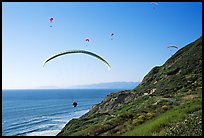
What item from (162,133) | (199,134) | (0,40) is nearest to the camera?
(0,40)

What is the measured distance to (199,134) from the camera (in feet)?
80.4

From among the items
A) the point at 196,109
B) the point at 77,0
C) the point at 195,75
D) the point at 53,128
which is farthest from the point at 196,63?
the point at 77,0

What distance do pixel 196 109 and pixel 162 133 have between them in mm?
10389

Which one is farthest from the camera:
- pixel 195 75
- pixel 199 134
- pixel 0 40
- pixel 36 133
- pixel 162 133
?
pixel 36 133

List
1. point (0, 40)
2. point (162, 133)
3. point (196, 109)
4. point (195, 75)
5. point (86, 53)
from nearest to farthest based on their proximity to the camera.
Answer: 1. point (0, 40)
2. point (162, 133)
3. point (86, 53)
4. point (196, 109)
5. point (195, 75)

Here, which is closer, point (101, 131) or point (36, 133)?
point (101, 131)

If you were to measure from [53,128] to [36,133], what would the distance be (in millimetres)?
8027

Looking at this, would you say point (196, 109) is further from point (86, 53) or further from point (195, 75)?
point (195, 75)

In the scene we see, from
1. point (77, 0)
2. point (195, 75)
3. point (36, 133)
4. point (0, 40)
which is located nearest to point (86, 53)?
point (77, 0)

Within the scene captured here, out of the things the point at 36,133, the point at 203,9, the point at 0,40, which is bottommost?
the point at 36,133

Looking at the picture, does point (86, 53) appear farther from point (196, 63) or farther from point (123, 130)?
point (196, 63)

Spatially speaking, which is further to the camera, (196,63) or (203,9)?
(196,63)

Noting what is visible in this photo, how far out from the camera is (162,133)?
27.5m

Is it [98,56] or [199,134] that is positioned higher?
[98,56]
